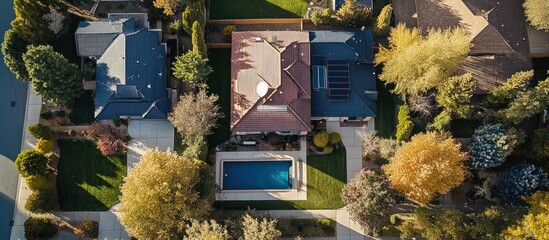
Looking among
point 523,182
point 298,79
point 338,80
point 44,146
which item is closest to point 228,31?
point 298,79

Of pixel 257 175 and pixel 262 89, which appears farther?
pixel 257 175

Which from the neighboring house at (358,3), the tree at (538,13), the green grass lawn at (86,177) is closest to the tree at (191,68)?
the green grass lawn at (86,177)

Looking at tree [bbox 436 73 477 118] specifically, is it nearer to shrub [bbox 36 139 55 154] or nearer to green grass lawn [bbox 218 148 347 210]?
green grass lawn [bbox 218 148 347 210]

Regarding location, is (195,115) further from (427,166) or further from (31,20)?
(427,166)

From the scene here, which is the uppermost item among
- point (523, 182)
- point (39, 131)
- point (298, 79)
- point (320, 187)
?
point (298, 79)

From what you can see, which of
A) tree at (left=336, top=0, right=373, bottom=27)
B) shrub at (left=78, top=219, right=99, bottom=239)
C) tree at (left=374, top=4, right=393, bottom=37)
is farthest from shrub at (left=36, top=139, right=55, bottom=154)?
tree at (left=374, top=4, right=393, bottom=37)

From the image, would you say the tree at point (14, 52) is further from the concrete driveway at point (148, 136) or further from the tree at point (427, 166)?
the tree at point (427, 166)
